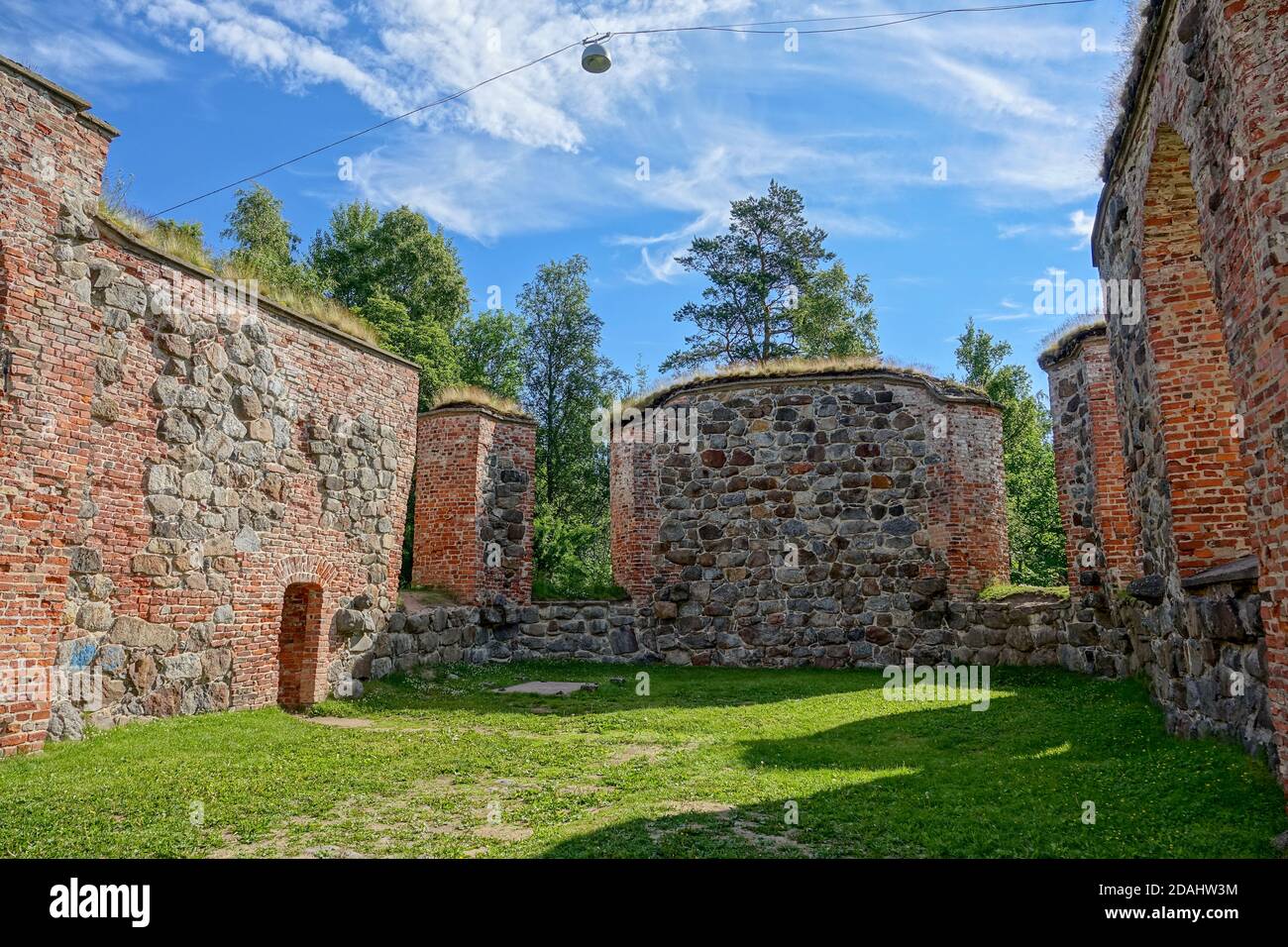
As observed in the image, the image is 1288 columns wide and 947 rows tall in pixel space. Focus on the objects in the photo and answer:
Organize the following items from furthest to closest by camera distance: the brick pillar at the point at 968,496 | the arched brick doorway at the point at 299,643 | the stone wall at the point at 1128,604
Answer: the brick pillar at the point at 968,496, the arched brick doorway at the point at 299,643, the stone wall at the point at 1128,604

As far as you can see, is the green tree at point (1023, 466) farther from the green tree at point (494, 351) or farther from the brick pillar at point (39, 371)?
the brick pillar at point (39, 371)

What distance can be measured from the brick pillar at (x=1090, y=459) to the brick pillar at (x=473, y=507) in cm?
957

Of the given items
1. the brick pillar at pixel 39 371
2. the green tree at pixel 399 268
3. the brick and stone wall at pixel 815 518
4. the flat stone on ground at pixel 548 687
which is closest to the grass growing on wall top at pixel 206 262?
the brick pillar at pixel 39 371

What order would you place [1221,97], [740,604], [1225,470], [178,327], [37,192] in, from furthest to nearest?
[740,604] < [178,327] < [37,192] < [1225,470] < [1221,97]

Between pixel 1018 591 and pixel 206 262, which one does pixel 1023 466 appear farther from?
pixel 206 262

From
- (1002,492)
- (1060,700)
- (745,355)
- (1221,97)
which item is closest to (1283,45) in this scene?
(1221,97)

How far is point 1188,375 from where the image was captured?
6.84 m

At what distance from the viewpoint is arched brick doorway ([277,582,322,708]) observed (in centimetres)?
1087

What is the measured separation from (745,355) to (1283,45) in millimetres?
25141

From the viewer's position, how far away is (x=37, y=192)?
24.2ft

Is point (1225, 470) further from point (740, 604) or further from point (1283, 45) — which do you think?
point (740, 604)

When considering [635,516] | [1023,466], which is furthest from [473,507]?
[1023,466]

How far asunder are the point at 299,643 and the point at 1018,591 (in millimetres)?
11693

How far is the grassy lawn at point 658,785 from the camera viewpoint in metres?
4.68
